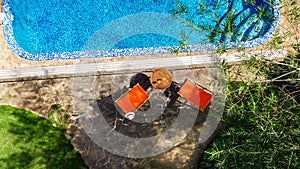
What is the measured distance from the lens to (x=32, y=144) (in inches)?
526

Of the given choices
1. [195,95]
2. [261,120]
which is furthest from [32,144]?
[261,120]

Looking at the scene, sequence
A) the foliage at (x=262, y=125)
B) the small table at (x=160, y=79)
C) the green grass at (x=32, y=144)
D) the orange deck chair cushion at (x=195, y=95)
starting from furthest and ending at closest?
the green grass at (x=32, y=144), the small table at (x=160, y=79), the orange deck chair cushion at (x=195, y=95), the foliage at (x=262, y=125)

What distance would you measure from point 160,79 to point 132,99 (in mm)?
1147

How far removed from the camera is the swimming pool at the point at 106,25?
13.8 meters

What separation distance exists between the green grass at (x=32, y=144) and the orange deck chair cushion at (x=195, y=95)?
4187mm

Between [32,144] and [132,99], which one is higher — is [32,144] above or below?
below

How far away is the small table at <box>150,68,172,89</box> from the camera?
42.5 feet

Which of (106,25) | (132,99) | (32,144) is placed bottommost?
(32,144)

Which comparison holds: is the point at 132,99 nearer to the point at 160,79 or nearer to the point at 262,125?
the point at 160,79

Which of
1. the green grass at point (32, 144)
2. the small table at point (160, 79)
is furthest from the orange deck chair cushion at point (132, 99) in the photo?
the green grass at point (32, 144)

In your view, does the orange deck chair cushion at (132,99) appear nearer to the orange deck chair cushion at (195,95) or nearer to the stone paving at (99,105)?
the stone paving at (99,105)

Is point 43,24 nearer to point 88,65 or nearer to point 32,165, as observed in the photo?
point 88,65

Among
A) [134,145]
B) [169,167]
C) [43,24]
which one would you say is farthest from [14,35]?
[169,167]

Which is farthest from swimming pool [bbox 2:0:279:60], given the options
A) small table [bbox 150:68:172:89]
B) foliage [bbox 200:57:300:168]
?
foliage [bbox 200:57:300:168]
